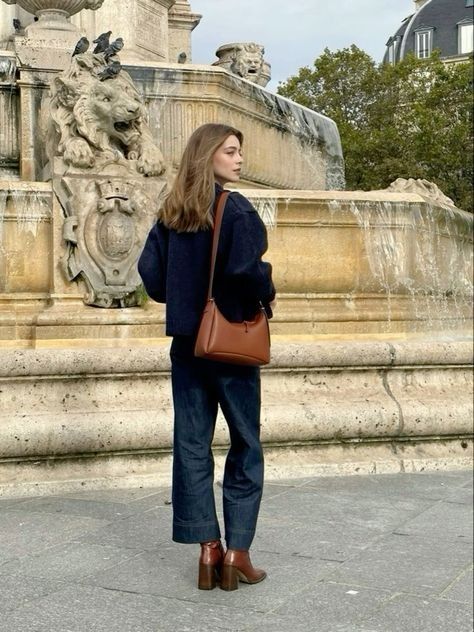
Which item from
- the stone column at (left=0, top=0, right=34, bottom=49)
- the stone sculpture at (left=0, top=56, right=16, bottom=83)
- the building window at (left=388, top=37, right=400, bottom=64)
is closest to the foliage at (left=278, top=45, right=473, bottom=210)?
the building window at (left=388, top=37, right=400, bottom=64)

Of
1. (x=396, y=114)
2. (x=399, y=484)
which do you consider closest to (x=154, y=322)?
(x=399, y=484)

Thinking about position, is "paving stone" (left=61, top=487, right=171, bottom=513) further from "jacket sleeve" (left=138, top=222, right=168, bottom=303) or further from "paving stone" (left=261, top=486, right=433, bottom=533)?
"jacket sleeve" (left=138, top=222, right=168, bottom=303)

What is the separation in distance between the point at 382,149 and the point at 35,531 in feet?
117

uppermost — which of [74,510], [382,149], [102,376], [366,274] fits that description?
[382,149]

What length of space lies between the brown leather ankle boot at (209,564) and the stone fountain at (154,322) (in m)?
2.09

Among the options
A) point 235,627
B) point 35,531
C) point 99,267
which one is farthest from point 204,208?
point 99,267

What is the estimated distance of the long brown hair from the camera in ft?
14.0

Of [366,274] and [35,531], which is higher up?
[366,274]

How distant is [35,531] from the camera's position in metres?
5.37

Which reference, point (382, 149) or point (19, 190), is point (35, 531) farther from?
point (382, 149)

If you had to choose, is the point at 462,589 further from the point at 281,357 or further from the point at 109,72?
the point at 109,72

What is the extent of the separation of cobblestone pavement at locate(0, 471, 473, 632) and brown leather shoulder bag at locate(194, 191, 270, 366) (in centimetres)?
87

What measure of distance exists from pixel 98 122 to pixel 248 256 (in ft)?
11.6

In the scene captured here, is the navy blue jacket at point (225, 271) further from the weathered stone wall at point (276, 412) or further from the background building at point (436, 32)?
the background building at point (436, 32)
